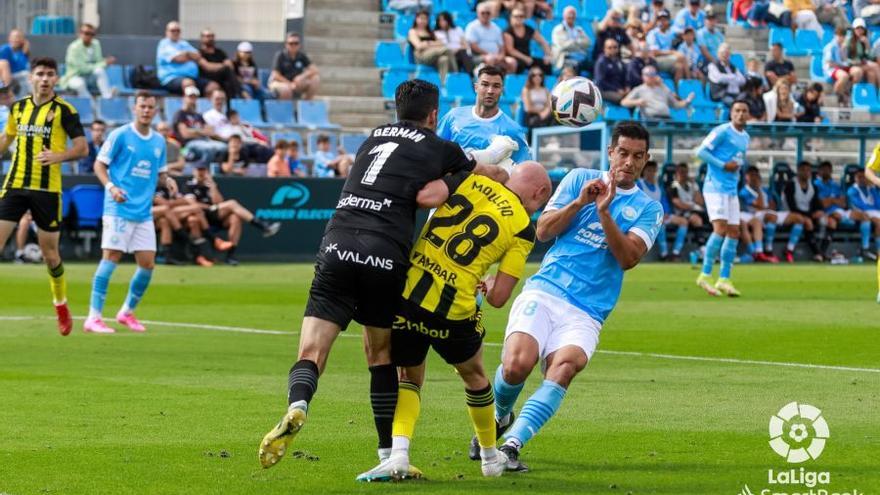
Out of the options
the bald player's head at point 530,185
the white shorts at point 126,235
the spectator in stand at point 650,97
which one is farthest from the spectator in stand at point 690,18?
the bald player's head at point 530,185

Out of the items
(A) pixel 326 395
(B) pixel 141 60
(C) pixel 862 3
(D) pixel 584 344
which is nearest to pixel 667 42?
(C) pixel 862 3

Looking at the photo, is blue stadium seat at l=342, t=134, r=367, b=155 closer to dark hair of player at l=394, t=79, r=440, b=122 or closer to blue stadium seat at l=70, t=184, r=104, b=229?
blue stadium seat at l=70, t=184, r=104, b=229

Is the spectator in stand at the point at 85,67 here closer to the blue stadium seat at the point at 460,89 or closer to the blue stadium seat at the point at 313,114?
the blue stadium seat at the point at 313,114

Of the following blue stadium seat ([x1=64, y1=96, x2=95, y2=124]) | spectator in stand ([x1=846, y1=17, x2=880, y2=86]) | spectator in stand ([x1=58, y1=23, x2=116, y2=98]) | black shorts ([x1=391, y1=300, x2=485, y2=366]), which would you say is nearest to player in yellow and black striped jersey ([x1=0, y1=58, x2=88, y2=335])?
black shorts ([x1=391, y1=300, x2=485, y2=366])

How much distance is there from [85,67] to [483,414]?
867 inches

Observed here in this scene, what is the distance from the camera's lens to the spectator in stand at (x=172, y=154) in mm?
25406

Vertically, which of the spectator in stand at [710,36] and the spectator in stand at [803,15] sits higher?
the spectator in stand at [803,15]

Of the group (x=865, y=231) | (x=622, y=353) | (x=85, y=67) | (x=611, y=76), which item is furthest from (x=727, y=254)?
(x=85, y=67)

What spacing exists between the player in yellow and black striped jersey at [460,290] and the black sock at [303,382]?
0.47 meters

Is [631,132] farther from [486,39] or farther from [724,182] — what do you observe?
[486,39]

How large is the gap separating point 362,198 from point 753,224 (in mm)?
22178

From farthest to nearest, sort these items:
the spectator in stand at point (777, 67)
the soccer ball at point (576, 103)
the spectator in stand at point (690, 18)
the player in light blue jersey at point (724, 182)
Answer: the spectator in stand at point (690, 18), the spectator in stand at point (777, 67), the player in light blue jersey at point (724, 182), the soccer ball at point (576, 103)

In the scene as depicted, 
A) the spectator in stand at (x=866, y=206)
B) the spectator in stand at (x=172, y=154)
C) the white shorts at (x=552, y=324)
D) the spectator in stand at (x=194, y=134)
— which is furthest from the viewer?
the spectator in stand at (x=866, y=206)

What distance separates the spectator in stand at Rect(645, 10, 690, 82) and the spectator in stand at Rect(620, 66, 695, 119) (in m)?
2.01
